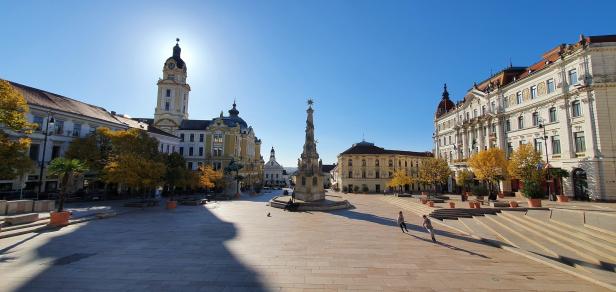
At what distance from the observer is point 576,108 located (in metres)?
29.5

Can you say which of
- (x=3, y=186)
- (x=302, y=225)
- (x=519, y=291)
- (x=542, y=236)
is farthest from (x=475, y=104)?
(x=3, y=186)

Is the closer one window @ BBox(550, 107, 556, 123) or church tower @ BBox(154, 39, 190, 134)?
window @ BBox(550, 107, 556, 123)

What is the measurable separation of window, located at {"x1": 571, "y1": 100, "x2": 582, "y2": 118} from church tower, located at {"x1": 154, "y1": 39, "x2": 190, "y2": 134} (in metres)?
70.8

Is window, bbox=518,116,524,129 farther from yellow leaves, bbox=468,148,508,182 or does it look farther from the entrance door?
the entrance door

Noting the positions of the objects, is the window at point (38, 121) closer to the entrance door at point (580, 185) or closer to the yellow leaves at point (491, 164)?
the yellow leaves at point (491, 164)

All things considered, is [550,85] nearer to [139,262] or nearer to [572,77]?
[572,77]

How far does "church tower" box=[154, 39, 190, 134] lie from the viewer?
68812mm

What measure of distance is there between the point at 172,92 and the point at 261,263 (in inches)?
2777

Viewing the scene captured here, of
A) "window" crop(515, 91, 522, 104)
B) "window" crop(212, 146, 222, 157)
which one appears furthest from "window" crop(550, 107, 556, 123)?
"window" crop(212, 146, 222, 157)

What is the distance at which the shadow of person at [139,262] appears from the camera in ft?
25.7

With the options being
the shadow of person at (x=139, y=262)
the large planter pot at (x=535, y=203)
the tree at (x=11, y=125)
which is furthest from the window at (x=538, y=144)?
the tree at (x=11, y=125)

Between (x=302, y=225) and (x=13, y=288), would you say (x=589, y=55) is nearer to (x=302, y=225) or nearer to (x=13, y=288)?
(x=302, y=225)

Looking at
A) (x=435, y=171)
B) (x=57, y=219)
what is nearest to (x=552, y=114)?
(x=435, y=171)

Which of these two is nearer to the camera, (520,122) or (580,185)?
(580,185)
